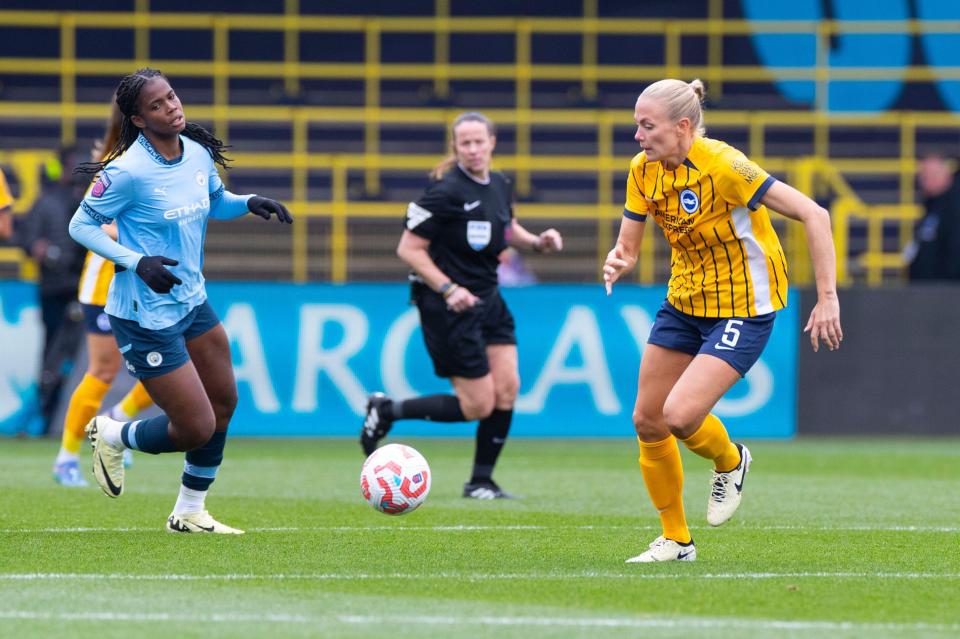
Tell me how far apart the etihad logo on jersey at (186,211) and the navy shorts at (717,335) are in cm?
209

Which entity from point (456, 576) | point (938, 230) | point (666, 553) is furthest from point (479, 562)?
point (938, 230)

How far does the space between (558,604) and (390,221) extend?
11.5m

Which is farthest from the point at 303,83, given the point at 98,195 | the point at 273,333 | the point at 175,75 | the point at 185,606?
the point at 185,606

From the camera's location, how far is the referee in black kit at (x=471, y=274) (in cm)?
983

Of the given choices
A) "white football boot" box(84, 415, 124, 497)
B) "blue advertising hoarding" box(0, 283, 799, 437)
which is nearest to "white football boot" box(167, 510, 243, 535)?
"white football boot" box(84, 415, 124, 497)

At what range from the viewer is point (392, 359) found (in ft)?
48.7

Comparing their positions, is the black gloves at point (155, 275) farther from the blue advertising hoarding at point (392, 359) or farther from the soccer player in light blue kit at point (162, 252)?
the blue advertising hoarding at point (392, 359)

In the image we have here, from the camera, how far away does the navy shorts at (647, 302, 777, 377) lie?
22.1 feet

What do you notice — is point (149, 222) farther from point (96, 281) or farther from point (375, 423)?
point (375, 423)

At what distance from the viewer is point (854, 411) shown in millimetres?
15273

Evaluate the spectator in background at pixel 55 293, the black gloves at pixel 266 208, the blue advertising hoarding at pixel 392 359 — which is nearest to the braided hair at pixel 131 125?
the black gloves at pixel 266 208

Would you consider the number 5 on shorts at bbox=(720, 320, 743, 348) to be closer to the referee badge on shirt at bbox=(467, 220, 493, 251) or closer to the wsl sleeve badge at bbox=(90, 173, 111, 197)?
the wsl sleeve badge at bbox=(90, 173, 111, 197)

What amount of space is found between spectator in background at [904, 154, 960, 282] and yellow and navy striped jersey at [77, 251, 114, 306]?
9079 millimetres

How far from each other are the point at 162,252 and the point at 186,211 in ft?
0.68
